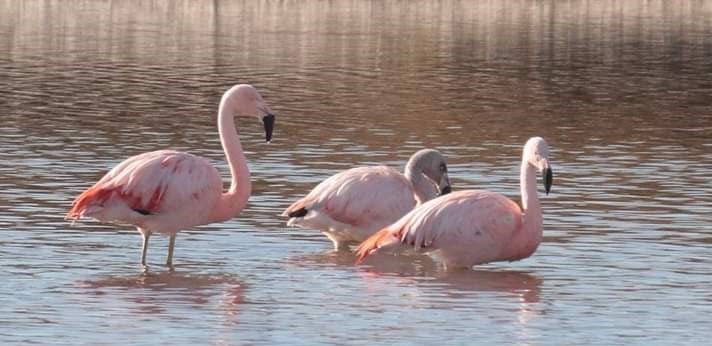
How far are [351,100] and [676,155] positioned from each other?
8.93 m

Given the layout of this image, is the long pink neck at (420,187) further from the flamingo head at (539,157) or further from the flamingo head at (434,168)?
the flamingo head at (539,157)

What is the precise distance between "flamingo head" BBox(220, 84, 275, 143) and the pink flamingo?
121cm

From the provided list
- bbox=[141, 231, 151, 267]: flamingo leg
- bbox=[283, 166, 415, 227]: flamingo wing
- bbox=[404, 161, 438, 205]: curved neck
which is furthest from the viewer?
bbox=[404, 161, 438, 205]: curved neck

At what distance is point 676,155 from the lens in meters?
20.8

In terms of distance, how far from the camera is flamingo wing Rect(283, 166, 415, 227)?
44.9ft

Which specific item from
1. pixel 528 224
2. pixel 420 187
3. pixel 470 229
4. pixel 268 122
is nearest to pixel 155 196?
pixel 268 122

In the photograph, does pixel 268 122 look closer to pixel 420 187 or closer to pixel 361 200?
pixel 361 200

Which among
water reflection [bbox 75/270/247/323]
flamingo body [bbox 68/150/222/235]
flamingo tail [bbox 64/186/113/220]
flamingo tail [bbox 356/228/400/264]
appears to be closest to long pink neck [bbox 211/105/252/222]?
flamingo body [bbox 68/150/222/235]

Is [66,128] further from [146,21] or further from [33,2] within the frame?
[33,2]

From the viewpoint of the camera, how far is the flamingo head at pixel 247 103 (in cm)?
1322

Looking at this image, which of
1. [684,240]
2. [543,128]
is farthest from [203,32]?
[684,240]

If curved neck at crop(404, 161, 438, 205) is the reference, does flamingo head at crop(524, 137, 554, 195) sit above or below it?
above

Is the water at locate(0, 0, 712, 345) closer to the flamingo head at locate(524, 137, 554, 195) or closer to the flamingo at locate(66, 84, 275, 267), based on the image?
the flamingo at locate(66, 84, 275, 267)

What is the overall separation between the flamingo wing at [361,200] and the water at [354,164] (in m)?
0.35
